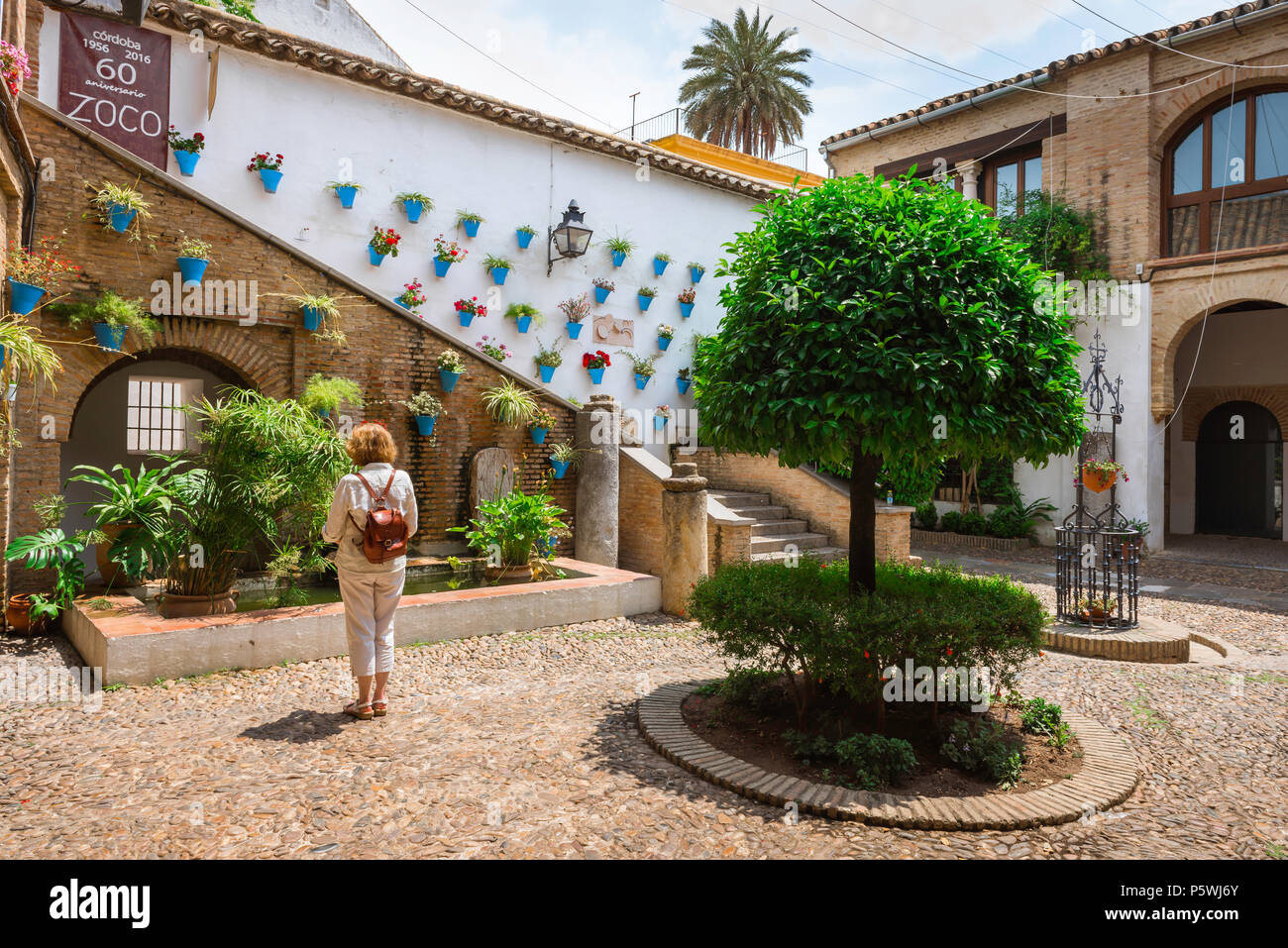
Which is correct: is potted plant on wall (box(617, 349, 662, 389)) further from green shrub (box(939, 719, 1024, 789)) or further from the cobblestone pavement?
green shrub (box(939, 719, 1024, 789))

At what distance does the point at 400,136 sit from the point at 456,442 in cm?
489

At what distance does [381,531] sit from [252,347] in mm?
4468

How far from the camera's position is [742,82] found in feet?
79.4

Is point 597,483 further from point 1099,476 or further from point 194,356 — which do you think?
point 1099,476

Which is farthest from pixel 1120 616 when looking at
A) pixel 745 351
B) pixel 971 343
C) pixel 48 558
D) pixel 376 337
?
pixel 48 558

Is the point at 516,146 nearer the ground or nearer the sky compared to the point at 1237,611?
nearer the sky

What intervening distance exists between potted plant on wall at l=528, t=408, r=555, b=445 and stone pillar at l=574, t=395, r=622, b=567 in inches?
17.9

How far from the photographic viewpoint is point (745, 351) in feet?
15.0

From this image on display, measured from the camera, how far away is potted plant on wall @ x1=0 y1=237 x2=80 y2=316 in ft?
21.0

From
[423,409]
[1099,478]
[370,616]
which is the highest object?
[423,409]

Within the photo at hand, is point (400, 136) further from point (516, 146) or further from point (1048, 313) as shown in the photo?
point (1048, 313)

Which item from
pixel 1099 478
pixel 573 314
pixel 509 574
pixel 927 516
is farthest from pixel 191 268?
pixel 927 516

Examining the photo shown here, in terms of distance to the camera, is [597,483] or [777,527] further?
[777,527]

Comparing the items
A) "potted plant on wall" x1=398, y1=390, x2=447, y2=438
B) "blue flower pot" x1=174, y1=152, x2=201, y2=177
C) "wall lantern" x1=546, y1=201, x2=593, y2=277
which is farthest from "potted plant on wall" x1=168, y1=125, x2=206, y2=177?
"wall lantern" x1=546, y1=201, x2=593, y2=277
